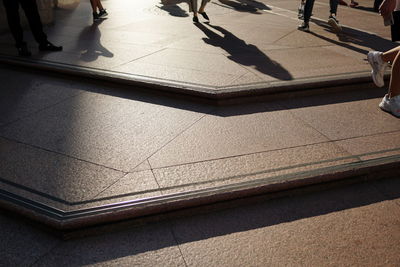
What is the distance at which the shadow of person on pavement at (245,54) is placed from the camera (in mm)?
5395

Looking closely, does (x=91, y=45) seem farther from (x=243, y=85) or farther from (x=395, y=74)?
(x=395, y=74)

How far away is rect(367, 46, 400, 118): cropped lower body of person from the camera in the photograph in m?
4.21

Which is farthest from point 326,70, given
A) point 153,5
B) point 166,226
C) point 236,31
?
point 153,5

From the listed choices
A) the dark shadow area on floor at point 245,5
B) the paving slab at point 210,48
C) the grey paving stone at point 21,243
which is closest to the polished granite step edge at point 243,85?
the paving slab at point 210,48

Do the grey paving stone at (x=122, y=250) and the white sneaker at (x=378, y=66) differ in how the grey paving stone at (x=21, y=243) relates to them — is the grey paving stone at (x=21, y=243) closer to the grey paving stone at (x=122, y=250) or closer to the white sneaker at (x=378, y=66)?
the grey paving stone at (x=122, y=250)

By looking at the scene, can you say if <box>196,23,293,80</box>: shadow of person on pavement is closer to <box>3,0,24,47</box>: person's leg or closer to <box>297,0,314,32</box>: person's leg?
<box>297,0,314,32</box>: person's leg

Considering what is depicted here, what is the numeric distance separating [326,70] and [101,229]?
161 inches

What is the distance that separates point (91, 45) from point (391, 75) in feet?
17.1

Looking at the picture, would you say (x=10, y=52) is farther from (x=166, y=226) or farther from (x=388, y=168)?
(x=388, y=168)

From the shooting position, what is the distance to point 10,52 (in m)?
6.68

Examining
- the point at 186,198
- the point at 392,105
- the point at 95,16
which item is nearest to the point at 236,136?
the point at 186,198

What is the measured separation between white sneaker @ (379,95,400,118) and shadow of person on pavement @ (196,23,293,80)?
4.01 feet

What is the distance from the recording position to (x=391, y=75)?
13.9ft

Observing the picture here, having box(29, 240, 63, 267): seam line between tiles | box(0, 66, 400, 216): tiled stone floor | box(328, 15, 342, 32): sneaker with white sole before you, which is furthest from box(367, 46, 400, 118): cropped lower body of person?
box(29, 240, 63, 267): seam line between tiles
